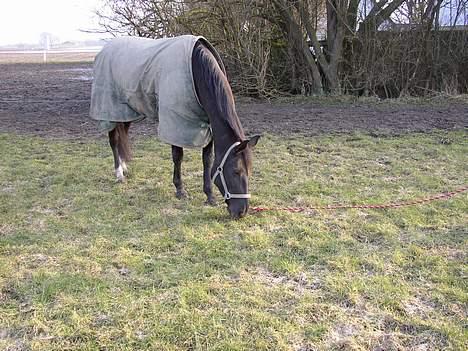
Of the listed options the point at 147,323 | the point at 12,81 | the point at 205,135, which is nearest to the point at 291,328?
the point at 147,323

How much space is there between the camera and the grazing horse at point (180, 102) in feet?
12.9

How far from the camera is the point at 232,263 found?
10.6ft

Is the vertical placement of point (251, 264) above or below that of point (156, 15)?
below

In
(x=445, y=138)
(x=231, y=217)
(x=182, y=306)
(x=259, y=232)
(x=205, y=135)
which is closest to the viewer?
(x=182, y=306)

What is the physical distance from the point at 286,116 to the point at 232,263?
5.92 m

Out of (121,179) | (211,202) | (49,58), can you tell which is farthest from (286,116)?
(49,58)

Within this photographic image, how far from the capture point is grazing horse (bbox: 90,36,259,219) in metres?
3.93

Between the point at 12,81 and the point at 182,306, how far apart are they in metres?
14.1

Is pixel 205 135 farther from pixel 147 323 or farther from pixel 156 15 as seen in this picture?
pixel 156 15

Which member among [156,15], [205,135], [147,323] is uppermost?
[156,15]

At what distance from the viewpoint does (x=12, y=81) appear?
582 inches

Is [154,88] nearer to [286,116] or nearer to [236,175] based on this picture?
[236,175]

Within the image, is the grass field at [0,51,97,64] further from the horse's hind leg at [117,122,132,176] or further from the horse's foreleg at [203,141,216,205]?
the horse's foreleg at [203,141,216,205]

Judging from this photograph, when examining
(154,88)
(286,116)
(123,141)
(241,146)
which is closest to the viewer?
(241,146)
